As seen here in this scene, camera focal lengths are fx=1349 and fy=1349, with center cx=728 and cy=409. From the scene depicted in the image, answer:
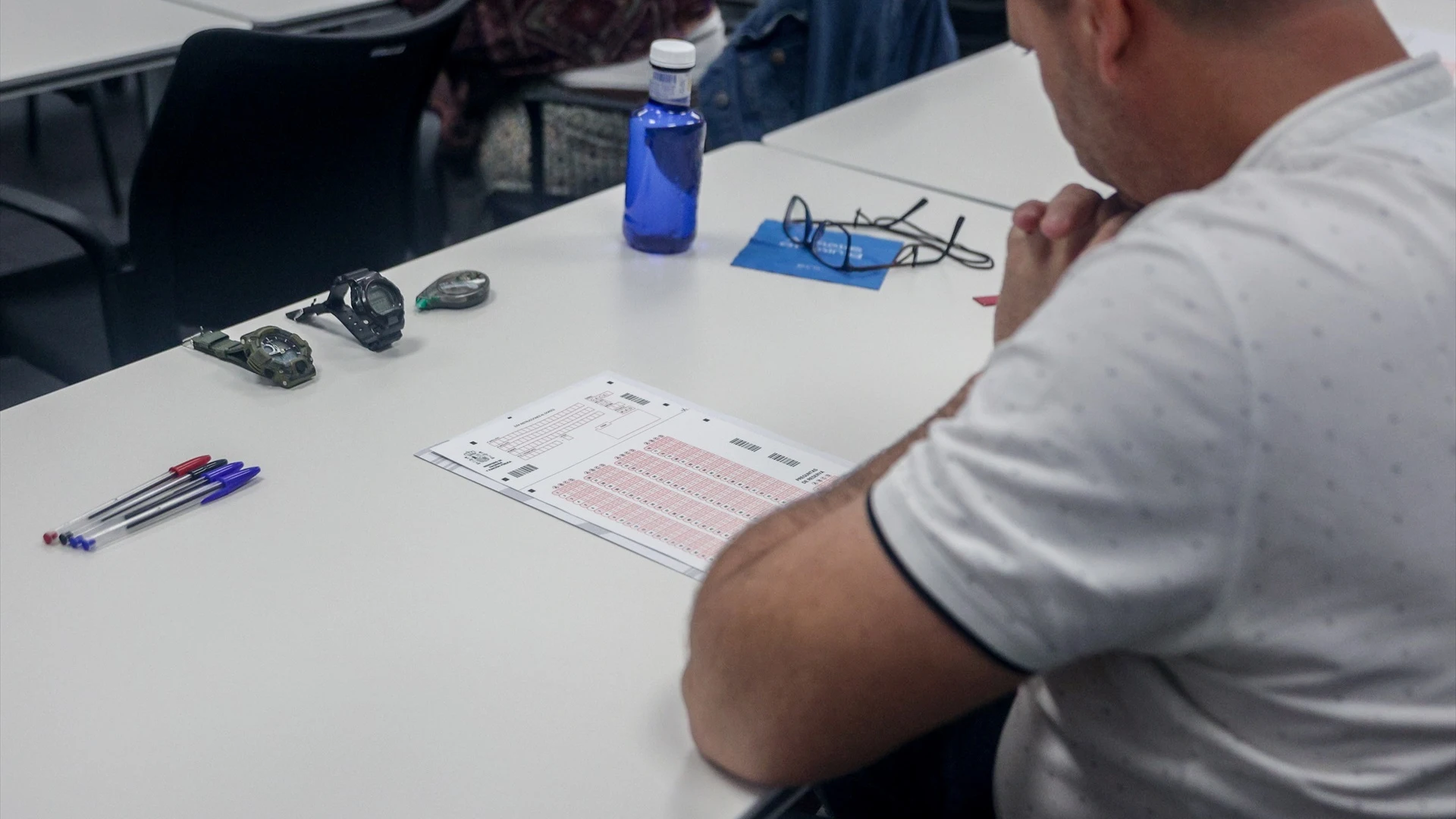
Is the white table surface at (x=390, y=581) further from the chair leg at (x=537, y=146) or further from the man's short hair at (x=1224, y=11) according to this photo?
the chair leg at (x=537, y=146)

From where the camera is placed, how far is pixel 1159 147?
85 cm

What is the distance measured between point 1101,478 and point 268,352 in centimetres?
88

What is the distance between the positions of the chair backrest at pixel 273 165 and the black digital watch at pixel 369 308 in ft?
1.57

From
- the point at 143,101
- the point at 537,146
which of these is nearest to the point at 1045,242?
the point at 537,146

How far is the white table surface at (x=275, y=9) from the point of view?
2342 mm

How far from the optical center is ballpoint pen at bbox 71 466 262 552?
1030 mm

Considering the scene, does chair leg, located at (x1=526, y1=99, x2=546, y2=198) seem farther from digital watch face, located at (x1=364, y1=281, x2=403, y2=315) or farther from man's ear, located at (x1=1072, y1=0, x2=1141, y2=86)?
man's ear, located at (x1=1072, y1=0, x2=1141, y2=86)

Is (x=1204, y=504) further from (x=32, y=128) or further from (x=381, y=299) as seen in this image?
(x=32, y=128)

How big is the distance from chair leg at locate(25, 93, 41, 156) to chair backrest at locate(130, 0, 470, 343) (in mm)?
2240

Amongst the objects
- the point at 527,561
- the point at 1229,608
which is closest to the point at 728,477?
the point at 527,561

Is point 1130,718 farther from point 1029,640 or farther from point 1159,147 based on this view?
point 1159,147

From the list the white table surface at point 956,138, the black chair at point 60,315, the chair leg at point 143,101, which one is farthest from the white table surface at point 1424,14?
the chair leg at point 143,101

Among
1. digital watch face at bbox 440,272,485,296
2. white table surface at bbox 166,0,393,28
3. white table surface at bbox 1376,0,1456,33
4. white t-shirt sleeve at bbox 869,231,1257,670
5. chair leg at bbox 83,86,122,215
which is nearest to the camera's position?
white t-shirt sleeve at bbox 869,231,1257,670

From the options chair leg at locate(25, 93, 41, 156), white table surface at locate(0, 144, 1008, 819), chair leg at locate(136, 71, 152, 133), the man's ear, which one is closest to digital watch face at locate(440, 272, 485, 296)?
white table surface at locate(0, 144, 1008, 819)
